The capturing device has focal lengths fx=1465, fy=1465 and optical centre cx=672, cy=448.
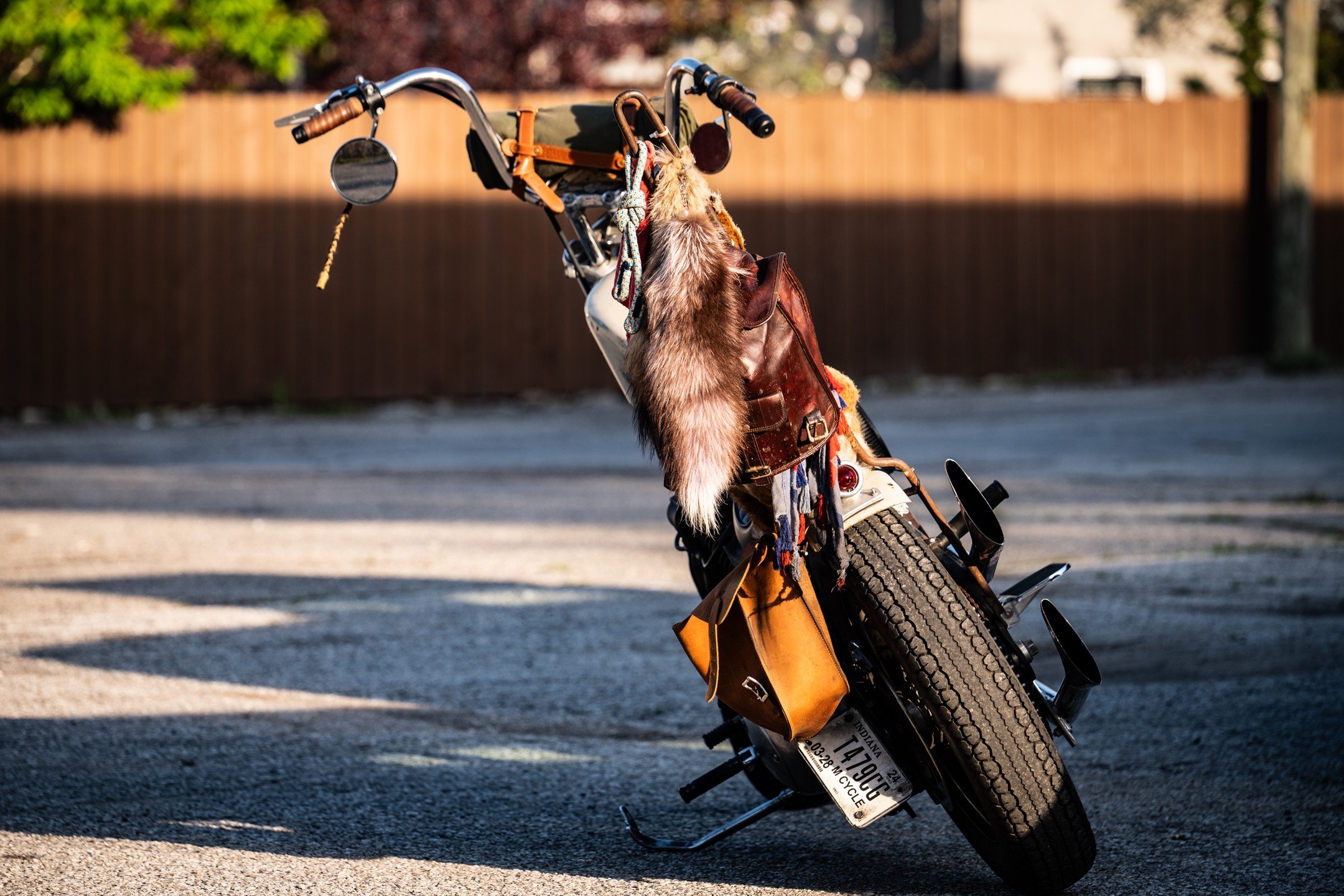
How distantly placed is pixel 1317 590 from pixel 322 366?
932cm

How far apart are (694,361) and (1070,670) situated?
0.90 metres

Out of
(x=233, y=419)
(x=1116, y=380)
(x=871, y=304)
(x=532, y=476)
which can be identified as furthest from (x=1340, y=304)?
(x=233, y=419)

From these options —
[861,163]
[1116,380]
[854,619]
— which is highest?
[861,163]

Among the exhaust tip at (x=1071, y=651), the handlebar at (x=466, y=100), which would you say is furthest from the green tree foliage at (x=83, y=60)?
the exhaust tip at (x=1071, y=651)

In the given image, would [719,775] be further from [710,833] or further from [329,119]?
[329,119]

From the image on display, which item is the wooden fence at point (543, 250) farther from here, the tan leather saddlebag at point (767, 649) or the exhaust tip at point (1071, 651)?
the exhaust tip at point (1071, 651)

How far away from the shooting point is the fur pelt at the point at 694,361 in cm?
261

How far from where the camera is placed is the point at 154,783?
144 inches

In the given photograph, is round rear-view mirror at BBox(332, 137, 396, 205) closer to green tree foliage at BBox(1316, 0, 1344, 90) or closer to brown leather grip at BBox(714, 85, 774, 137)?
brown leather grip at BBox(714, 85, 774, 137)

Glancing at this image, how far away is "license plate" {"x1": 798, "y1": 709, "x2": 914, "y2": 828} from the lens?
272 cm

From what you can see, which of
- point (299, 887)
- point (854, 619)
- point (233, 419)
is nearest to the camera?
point (854, 619)

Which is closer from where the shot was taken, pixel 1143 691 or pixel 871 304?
pixel 1143 691

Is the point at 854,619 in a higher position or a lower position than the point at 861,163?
lower

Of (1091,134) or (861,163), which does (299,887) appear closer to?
(861,163)
